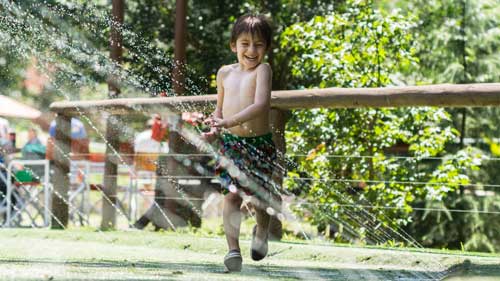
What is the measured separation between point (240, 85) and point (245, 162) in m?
0.33

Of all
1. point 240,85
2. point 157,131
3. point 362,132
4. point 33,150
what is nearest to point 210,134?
point 240,85

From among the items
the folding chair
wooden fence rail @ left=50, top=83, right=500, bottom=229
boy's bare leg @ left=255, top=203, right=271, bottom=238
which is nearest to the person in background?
the folding chair

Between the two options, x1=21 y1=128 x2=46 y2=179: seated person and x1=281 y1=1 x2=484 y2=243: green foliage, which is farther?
x1=21 y1=128 x2=46 y2=179: seated person

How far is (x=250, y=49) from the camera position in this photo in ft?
11.8

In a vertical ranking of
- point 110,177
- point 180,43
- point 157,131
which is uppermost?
point 180,43

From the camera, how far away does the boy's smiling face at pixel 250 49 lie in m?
3.59

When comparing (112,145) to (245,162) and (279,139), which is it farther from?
(245,162)

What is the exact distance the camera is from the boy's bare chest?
363cm

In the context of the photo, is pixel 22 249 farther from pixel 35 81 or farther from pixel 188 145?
pixel 35 81

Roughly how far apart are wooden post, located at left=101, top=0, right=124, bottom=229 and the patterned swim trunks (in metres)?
3.81

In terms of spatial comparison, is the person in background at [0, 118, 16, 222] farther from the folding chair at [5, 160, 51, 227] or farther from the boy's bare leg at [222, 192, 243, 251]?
the boy's bare leg at [222, 192, 243, 251]

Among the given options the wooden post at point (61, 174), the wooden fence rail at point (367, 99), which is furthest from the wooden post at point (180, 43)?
the wooden fence rail at point (367, 99)

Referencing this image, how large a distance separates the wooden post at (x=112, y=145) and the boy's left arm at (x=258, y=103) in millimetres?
3821

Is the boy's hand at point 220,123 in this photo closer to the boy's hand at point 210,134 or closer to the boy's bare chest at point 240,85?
the boy's hand at point 210,134
